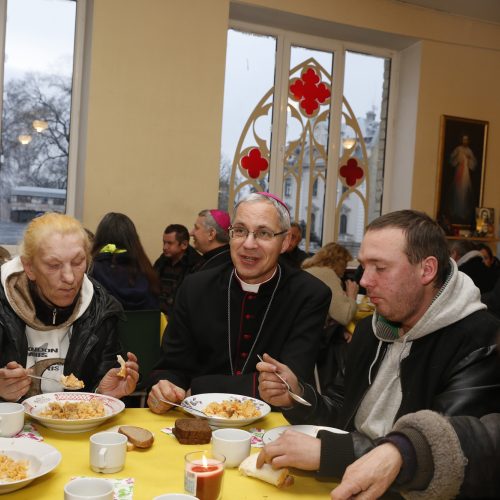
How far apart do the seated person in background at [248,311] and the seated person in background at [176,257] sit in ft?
10.4

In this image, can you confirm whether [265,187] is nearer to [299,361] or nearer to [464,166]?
[464,166]

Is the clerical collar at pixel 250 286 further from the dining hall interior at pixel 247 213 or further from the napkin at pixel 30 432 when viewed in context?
the napkin at pixel 30 432

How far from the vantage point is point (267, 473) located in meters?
1.58

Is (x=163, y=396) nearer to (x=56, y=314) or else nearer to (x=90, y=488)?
(x=56, y=314)

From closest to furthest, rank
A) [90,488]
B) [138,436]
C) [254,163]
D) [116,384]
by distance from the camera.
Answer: [90,488], [138,436], [116,384], [254,163]

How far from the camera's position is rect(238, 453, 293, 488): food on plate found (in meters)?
1.55

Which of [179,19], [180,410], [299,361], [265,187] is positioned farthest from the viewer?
[265,187]

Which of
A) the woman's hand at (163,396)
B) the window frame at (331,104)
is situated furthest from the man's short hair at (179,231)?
the woman's hand at (163,396)

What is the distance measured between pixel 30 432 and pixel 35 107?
519 cm

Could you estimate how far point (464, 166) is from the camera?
789 cm

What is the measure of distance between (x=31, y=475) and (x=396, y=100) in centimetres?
745

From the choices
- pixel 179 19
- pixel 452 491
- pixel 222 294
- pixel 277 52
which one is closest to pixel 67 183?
pixel 179 19

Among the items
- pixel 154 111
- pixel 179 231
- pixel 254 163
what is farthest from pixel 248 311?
pixel 254 163

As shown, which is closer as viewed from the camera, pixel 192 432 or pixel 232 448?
pixel 232 448
